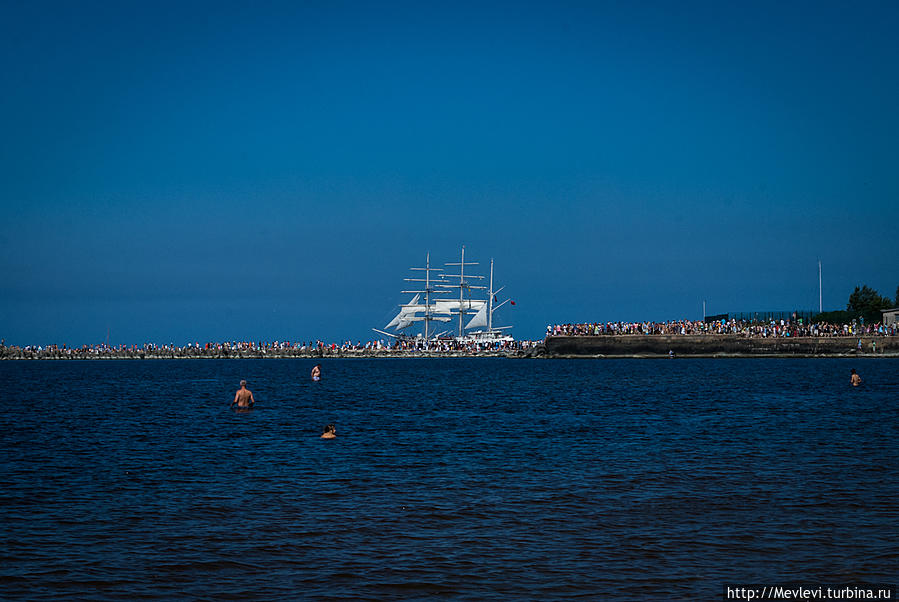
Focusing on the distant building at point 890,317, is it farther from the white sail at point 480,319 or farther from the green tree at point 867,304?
the white sail at point 480,319

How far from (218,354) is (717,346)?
8749 cm

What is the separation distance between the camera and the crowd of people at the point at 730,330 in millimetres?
93688

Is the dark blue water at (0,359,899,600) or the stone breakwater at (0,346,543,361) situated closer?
the dark blue water at (0,359,899,600)

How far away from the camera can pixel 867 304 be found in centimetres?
11588

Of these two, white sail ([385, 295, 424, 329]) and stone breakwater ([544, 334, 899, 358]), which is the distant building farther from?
white sail ([385, 295, 424, 329])

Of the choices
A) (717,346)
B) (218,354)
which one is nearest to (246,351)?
(218,354)

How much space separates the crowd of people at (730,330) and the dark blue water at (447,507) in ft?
237

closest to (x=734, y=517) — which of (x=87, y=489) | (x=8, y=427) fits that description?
(x=87, y=489)

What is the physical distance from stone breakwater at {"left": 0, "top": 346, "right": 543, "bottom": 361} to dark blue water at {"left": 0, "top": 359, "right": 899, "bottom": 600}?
116785mm

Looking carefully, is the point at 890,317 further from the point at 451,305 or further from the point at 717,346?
the point at 451,305

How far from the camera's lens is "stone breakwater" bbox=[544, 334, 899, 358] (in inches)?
3595

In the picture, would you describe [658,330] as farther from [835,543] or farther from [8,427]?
[835,543]

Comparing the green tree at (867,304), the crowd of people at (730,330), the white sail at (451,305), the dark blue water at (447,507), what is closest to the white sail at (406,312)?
the white sail at (451,305)

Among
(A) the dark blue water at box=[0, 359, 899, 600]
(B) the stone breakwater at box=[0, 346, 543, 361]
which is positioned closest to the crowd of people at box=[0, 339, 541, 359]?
(B) the stone breakwater at box=[0, 346, 543, 361]
